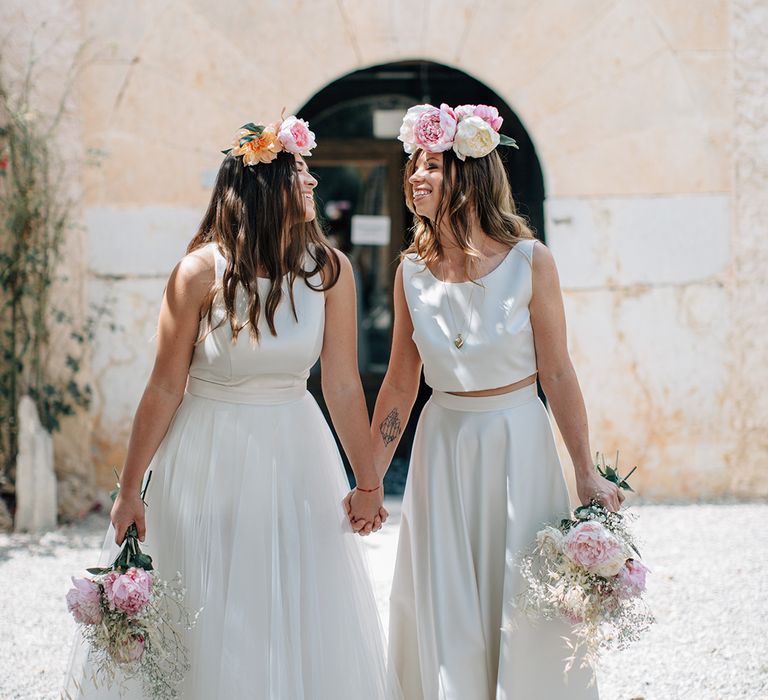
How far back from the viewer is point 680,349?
6.16m

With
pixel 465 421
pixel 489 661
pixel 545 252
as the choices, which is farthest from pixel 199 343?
pixel 489 661

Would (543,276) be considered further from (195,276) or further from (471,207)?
(195,276)

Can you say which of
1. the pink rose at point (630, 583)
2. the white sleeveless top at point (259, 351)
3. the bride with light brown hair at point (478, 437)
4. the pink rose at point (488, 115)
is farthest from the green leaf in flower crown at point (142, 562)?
the pink rose at point (488, 115)

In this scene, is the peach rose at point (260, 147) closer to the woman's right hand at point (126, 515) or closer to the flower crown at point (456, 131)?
the flower crown at point (456, 131)

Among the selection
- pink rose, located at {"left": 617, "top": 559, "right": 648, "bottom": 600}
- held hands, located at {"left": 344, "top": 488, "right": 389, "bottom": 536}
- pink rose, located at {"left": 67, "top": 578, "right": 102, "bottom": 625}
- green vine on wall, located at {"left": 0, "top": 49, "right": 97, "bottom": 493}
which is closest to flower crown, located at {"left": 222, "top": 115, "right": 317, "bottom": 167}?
held hands, located at {"left": 344, "top": 488, "right": 389, "bottom": 536}

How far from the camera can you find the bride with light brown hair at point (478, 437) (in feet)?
8.89

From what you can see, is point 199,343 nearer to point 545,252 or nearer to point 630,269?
point 545,252

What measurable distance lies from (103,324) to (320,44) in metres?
2.08

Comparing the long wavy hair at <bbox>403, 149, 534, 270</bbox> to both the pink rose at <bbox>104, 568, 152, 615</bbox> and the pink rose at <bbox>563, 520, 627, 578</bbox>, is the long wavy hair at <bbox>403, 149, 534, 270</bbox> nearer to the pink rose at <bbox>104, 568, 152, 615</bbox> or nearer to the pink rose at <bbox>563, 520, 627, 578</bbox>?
the pink rose at <bbox>563, 520, 627, 578</bbox>

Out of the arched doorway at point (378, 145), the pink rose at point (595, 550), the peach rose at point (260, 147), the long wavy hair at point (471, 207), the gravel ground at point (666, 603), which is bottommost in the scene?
the gravel ground at point (666, 603)

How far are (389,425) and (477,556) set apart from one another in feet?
1.63

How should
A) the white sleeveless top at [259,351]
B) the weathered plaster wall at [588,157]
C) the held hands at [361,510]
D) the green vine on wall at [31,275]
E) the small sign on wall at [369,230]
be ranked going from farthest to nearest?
the small sign on wall at [369,230] < the weathered plaster wall at [588,157] < the green vine on wall at [31,275] < the held hands at [361,510] < the white sleeveless top at [259,351]

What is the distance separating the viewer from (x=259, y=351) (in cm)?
271

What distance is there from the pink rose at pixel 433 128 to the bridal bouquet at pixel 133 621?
1.37 metres
